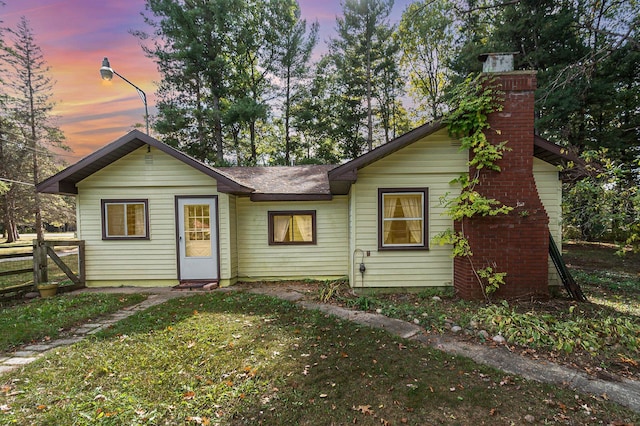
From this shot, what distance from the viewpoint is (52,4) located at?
643cm

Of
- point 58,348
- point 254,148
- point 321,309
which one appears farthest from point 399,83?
point 58,348

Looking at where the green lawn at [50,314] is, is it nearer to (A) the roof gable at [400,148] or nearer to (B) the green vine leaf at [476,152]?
(A) the roof gable at [400,148]

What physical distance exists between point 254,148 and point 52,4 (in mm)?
12216

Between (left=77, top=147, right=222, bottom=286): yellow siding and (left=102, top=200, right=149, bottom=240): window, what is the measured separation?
0.19 metres

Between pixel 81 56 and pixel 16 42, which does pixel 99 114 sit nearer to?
pixel 81 56

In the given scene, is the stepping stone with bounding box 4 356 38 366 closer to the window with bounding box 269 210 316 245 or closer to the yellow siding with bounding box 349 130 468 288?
the window with bounding box 269 210 316 245

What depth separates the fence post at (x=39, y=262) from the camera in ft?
22.2

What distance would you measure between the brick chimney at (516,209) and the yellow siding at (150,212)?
6.26m

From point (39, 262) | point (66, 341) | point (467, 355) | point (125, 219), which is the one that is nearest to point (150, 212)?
point (125, 219)

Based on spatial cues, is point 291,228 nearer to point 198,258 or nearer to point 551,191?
point 198,258

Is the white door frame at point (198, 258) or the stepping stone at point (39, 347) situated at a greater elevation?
the white door frame at point (198, 258)

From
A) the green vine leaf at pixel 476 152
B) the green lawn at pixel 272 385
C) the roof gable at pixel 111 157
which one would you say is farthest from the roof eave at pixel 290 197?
the green lawn at pixel 272 385

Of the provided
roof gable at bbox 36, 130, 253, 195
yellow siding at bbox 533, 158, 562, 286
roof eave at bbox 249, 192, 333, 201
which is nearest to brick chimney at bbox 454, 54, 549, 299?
yellow siding at bbox 533, 158, 562, 286

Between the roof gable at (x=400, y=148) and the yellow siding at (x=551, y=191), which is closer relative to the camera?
the roof gable at (x=400, y=148)
